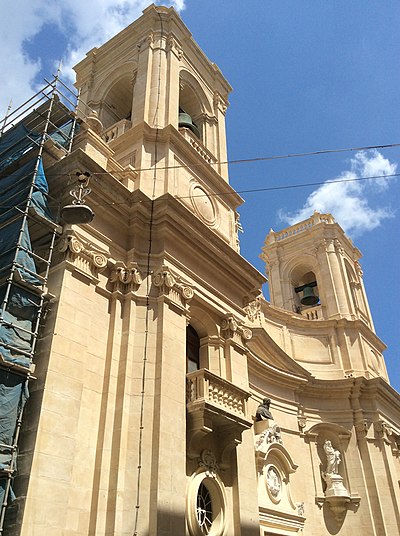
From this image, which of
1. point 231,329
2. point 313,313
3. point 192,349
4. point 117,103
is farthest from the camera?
point 313,313

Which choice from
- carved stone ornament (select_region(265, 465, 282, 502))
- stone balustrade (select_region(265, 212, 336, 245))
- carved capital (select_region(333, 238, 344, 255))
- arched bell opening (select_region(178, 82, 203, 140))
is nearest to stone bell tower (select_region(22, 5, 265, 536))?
arched bell opening (select_region(178, 82, 203, 140))

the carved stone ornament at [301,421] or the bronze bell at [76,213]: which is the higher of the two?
the carved stone ornament at [301,421]

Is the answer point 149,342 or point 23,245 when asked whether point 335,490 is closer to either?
point 149,342

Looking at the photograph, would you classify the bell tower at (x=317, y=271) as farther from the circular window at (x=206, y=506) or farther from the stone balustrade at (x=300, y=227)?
the circular window at (x=206, y=506)

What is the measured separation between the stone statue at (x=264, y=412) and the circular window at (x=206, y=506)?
659 centimetres

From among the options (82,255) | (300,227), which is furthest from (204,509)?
(300,227)

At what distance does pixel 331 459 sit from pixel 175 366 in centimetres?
1206

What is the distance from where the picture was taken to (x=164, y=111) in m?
16.5

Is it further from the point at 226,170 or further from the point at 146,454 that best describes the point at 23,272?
the point at 226,170

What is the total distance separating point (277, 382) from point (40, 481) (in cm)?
1378

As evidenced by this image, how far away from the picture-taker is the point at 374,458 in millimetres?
21484

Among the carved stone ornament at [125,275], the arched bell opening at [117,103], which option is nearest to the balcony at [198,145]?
the arched bell opening at [117,103]

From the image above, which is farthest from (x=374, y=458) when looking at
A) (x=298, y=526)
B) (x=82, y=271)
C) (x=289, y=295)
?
(x=82, y=271)

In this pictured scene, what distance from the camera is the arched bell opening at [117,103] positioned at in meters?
18.8
